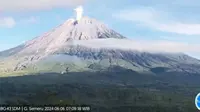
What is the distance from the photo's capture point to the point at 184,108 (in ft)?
564

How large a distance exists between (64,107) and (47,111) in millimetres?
3468

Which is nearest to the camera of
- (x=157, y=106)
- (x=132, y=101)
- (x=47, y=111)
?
(x=47, y=111)

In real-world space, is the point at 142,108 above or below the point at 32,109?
below

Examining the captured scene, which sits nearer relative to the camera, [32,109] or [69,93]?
[32,109]

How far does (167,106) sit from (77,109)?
5026 inches

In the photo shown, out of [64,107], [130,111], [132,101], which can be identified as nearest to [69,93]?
[132,101]

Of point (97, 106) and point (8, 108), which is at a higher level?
point (8, 108)

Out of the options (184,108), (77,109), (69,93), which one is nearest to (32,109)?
(77,109)

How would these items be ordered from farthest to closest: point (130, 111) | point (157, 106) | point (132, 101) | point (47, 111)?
point (132, 101), point (157, 106), point (130, 111), point (47, 111)

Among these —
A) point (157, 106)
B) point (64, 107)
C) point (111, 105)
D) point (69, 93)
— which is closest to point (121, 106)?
point (111, 105)

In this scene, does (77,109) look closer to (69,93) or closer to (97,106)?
(97,106)

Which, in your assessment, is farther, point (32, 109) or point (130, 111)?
point (130, 111)

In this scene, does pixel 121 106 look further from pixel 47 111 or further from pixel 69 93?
pixel 47 111

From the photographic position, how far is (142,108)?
16988 centimetres
